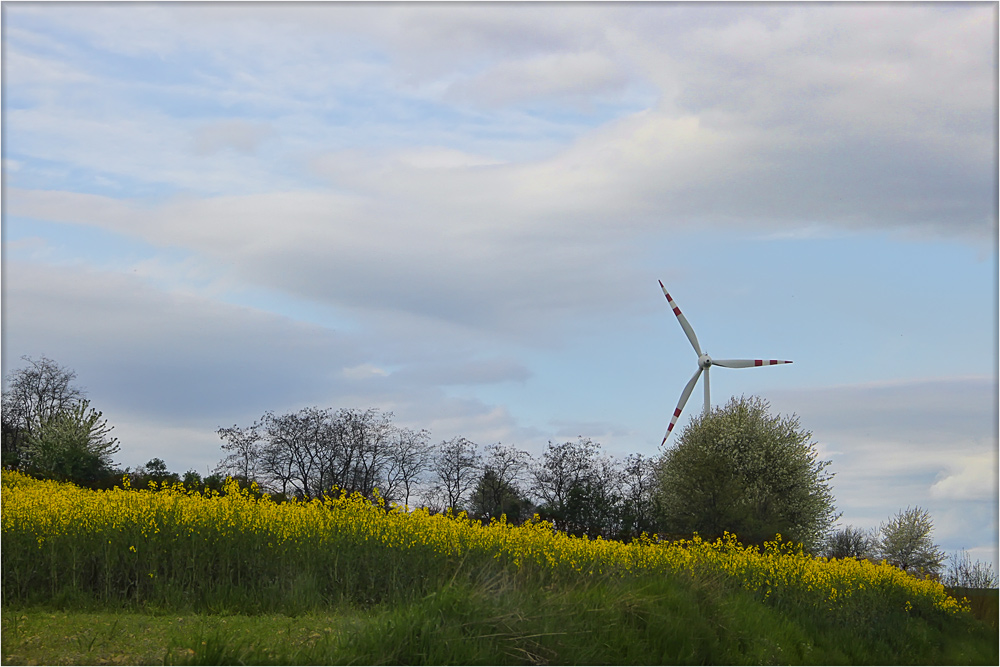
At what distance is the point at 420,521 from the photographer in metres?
12.6

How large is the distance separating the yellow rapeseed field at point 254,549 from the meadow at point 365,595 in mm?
29

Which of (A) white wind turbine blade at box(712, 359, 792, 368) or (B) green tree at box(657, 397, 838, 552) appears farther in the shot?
(A) white wind turbine blade at box(712, 359, 792, 368)

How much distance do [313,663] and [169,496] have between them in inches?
249

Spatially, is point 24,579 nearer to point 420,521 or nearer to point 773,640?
point 420,521

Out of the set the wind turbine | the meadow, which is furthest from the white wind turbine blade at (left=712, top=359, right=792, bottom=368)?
the meadow

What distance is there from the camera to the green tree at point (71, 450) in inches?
947

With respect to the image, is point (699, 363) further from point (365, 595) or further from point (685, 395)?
point (365, 595)

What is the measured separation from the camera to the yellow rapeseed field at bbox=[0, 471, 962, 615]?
9.86 m

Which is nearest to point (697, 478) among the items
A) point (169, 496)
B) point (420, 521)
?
point (420, 521)

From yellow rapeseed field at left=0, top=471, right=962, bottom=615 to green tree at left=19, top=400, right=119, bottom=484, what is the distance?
36.4 ft

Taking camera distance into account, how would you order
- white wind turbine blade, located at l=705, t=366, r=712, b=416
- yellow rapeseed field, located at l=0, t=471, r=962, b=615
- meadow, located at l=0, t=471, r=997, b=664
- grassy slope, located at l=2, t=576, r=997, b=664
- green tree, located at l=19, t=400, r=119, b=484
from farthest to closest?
1. white wind turbine blade, located at l=705, t=366, r=712, b=416
2. green tree, located at l=19, t=400, r=119, b=484
3. yellow rapeseed field, located at l=0, t=471, r=962, b=615
4. meadow, located at l=0, t=471, r=997, b=664
5. grassy slope, located at l=2, t=576, r=997, b=664

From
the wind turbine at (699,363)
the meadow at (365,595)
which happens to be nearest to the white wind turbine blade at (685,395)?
the wind turbine at (699,363)

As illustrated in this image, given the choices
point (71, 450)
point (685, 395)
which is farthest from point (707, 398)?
point (71, 450)

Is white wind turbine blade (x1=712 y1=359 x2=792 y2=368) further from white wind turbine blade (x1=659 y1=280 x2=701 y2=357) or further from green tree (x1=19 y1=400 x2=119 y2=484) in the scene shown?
green tree (x1=19 y1=400 x2=119 y2=484)
